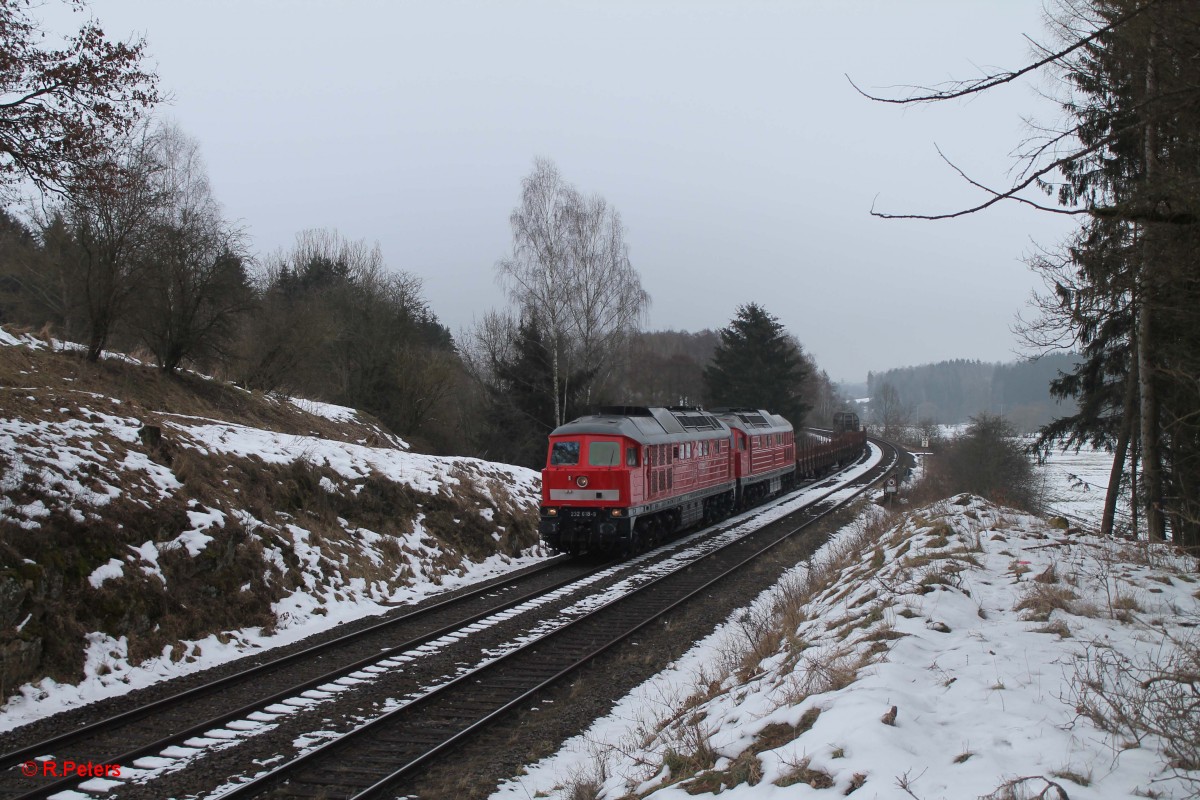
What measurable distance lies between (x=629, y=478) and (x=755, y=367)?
3349 centimetres

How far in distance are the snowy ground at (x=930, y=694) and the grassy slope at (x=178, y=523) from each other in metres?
5.26

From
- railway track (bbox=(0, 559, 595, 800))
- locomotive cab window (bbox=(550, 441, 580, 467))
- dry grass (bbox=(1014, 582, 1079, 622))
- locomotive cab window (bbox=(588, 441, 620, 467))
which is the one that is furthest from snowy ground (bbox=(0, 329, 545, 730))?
dry grass (bbox=(1014, 582, 1079, 622))

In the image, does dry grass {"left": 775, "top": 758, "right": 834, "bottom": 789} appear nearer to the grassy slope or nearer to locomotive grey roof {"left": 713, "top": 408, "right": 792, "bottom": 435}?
the grassy slope

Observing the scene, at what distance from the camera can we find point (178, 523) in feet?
33.0

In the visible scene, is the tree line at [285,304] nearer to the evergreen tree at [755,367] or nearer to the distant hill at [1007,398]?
the evergreen tree at [755,367]

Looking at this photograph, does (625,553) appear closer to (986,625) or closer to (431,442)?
(986,625)

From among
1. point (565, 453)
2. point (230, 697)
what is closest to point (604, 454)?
point (565, 453)

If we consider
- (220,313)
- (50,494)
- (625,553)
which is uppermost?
(220,313)

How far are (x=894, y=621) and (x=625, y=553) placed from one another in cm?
1015

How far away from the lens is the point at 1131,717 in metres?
4.31

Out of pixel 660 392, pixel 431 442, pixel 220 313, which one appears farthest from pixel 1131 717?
pixel 660 392

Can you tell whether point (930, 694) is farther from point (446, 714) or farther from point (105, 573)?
point (105, 573)

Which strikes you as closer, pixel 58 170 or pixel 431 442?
pixel 58 170

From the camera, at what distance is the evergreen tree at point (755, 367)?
47.7 m
